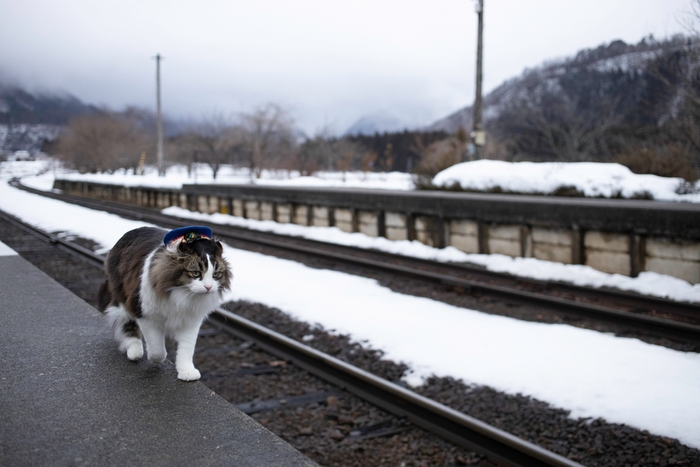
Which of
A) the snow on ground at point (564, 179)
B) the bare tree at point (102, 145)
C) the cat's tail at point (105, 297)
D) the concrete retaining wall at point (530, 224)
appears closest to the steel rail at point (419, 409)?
the cat's tail at point (105, 297)

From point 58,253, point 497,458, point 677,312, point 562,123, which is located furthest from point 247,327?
point 562,123

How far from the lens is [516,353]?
199 inches

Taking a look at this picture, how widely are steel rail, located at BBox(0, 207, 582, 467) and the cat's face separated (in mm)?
1088

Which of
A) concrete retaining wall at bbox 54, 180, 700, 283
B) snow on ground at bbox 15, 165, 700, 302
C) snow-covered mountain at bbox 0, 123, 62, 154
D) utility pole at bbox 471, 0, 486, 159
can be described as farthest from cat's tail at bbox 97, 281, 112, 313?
snow-covered mountain at bbox 0, 123, 62, 154

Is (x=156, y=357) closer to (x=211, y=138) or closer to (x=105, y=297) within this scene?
(x=105, y=297)

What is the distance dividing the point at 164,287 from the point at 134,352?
94 cm

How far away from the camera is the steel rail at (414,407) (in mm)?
3254

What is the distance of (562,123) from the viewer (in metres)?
31.0

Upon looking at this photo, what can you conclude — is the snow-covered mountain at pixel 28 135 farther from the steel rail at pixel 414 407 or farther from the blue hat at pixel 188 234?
the blue hat at pixel 188 234

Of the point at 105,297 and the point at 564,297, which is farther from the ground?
the point at 105,297

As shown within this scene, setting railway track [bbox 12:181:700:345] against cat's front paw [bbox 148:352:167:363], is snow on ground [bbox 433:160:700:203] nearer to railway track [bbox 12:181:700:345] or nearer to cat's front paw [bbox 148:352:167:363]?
railway track [bbox 12:181:700:345]

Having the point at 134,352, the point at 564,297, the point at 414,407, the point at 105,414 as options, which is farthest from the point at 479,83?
the point at 105,414

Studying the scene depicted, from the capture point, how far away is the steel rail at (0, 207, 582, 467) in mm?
3254

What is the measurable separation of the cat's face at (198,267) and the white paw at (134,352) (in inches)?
38.9
